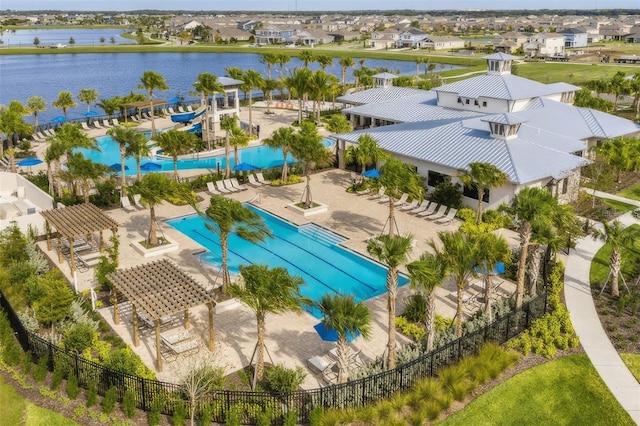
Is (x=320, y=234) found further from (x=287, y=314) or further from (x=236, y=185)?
(x=236, y=185)

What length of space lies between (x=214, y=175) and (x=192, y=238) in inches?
411

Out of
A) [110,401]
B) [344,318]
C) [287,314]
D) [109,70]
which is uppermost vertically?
[109,70]

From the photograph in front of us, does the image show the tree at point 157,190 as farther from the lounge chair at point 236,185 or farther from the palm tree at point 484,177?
the palm tree at point 484,177

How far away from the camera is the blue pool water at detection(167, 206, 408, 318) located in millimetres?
26109

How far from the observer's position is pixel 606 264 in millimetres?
27000

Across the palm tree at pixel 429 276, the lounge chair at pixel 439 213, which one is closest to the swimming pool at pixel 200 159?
the lounge chair at pixel 439 213

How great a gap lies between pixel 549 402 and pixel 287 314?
989 centimetres

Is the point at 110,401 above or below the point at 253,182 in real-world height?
below

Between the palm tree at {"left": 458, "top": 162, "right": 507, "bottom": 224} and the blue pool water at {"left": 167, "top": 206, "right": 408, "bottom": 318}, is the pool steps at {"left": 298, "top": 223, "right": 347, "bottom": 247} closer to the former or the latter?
the blue pool water at {"left": 167, "top": 206, "right": 408, "bottom": 318}

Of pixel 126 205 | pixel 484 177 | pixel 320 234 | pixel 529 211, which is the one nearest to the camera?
pixel 529 211

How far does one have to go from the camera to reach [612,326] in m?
21.4

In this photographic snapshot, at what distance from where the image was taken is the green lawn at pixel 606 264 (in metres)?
25.6

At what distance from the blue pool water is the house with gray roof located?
31.9 feet

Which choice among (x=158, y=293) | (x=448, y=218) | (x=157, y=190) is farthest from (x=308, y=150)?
(x=158, y=293)
